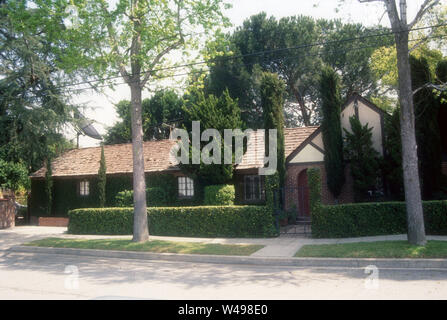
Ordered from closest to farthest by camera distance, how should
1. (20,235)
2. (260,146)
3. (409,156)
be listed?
(409,156) → (20,235) → (260,146)

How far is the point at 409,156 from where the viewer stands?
37.5ft

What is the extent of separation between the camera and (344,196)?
18859 mm

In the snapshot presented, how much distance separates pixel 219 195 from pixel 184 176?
4827 millimetres

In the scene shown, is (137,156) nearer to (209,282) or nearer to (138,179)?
(138,179)

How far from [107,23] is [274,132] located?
937 centimetres

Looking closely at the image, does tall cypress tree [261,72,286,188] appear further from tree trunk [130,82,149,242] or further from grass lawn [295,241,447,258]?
grass lawn [295,241,447,258]

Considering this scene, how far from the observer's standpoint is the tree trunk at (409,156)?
→ 11.3 meters

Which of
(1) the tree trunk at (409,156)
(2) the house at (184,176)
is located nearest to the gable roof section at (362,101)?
(2) the house at (184,176)

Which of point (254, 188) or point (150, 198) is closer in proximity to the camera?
point (150, 198)

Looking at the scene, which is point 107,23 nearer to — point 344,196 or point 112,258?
point 112,258

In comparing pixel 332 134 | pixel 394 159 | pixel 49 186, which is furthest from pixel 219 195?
pixel 49 186

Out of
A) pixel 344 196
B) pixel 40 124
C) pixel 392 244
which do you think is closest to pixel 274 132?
pixel 344 196

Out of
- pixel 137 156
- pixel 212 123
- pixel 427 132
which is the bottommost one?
pixel 137 156
